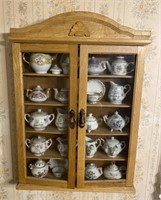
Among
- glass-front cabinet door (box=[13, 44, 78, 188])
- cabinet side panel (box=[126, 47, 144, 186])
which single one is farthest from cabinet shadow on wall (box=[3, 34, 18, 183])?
cabinet side panel (box=[126, 47, 144, 186])

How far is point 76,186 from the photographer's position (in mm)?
1432

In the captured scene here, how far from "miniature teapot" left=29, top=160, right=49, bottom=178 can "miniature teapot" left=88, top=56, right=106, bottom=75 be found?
66 centimetres

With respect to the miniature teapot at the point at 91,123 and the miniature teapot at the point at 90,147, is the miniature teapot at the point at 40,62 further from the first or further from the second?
the miniature teapot at the point at 90,147

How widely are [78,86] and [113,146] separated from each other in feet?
1.45

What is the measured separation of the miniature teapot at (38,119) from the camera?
4.50 feet

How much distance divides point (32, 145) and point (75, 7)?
88 centimetres

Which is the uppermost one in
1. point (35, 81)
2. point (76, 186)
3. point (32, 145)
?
point (35, 81)

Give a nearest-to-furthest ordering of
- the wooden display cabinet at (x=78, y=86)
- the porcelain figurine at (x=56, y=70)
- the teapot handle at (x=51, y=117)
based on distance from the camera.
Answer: the wooden display cabinet at (x=78, y=86) < the porcelain figurine at (x=56, y=70) < the teapot handle at (x=51, y=117)

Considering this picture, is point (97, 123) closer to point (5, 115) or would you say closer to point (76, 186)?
point (76, 186)

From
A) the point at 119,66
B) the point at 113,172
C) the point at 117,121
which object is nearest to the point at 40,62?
the point at 119,66

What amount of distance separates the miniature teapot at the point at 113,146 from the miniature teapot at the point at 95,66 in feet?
1.43

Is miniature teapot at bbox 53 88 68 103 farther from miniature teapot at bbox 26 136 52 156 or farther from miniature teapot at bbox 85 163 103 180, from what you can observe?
miniature teapot at bbox 85 163 103 180

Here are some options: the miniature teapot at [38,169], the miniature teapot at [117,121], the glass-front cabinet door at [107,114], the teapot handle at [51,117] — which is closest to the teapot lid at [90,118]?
the glass-front cabinet door at [107,114]

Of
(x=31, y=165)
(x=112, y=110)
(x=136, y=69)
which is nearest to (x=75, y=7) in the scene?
(x=136, y=69)
